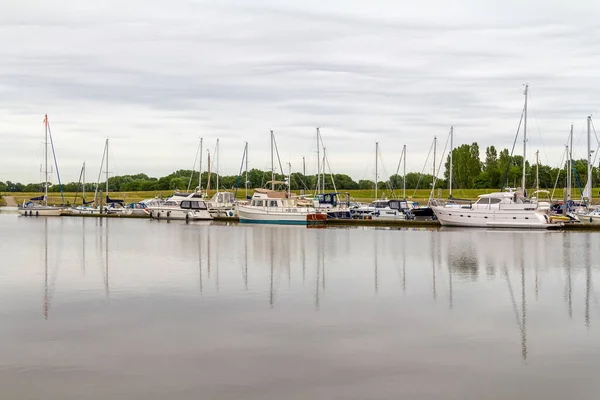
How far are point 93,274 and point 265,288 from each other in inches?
350

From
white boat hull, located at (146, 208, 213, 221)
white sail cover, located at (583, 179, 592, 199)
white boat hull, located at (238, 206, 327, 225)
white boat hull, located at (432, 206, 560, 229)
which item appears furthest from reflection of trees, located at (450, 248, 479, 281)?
white sail cover, located at (583, 179, 592, 199)

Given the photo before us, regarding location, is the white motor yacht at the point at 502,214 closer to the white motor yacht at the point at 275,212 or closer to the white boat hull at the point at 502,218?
Result: the white boat hull at the point at 502,218

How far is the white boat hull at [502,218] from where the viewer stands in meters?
68.0

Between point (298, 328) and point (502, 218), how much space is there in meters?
54.3

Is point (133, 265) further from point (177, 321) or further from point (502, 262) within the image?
point (502, 262)

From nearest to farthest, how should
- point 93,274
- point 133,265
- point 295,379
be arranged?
1. point 295,379
2. point 93,274
3. point 133,265

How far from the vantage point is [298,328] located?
18.5 m

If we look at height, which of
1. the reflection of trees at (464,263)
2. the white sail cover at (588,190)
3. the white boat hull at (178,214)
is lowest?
the reflection of trees at (464,263)

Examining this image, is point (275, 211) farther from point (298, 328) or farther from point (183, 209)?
point (298, 328)

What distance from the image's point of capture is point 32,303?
72.9 feet

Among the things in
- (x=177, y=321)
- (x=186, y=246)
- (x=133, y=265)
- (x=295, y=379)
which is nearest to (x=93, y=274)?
(x=133, y=265)

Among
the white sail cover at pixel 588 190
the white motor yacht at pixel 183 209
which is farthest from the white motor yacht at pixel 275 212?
the white sail cover at pixel 588 190

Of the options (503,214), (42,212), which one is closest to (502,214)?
→ (503,214)

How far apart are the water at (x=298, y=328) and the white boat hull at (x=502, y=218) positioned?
3150 cm
